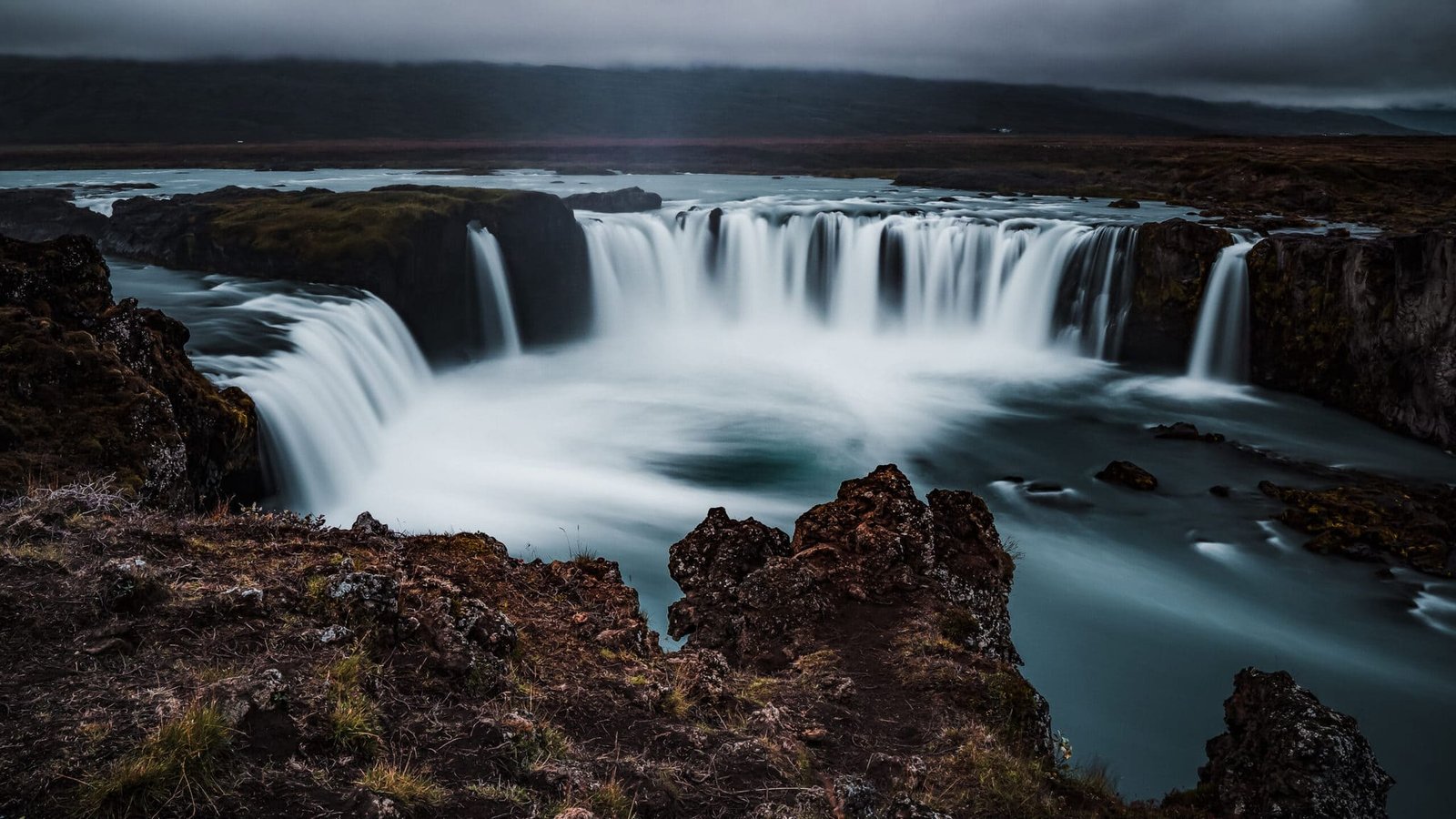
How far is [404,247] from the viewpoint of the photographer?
25844 millimetres

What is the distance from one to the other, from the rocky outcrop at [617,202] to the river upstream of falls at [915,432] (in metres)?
5.10

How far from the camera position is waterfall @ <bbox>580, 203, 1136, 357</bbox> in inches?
1129

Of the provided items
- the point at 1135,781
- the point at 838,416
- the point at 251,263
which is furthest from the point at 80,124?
the point at 1135,781

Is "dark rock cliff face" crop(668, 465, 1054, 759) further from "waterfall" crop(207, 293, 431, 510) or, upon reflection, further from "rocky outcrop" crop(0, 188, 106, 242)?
"rocky outcrop" crop(0, 188, 106, 242)

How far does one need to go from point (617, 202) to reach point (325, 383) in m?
25.4

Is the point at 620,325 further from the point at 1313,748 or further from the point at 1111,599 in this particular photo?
the point at 1313,748

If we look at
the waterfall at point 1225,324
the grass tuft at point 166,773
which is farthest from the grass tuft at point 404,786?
the waterfall at point 1225,324

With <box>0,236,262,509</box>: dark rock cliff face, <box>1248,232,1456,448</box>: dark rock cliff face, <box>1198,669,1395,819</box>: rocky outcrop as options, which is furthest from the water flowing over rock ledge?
<box>1198,669,1395,819</box>: rocky outcrop

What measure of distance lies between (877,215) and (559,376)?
15.4 metres

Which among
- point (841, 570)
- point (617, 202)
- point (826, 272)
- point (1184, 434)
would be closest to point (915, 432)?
point (1184, 434)

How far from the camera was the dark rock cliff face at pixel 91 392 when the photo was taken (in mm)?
7930

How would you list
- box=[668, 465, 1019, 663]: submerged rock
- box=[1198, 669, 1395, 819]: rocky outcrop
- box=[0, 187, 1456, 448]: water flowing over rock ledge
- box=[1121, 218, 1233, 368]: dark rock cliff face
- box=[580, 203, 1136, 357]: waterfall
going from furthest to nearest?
box=[580, 203, 1136, 357]: waterfall < box=[1121, 218, 1233, 368]: dark rock cliff face < box=[0, 187, 1456, 448]: water flowing over rock ledge < box=[668, 465, 1019, 663]: submerged rock < box=[1198, 669, 1395, 819]: rocky outcrop

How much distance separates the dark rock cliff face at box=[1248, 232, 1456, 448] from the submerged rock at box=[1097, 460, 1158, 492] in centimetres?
743

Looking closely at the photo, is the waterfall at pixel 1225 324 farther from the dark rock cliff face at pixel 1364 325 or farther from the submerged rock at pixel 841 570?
the submerged rock at pixel 841 570
